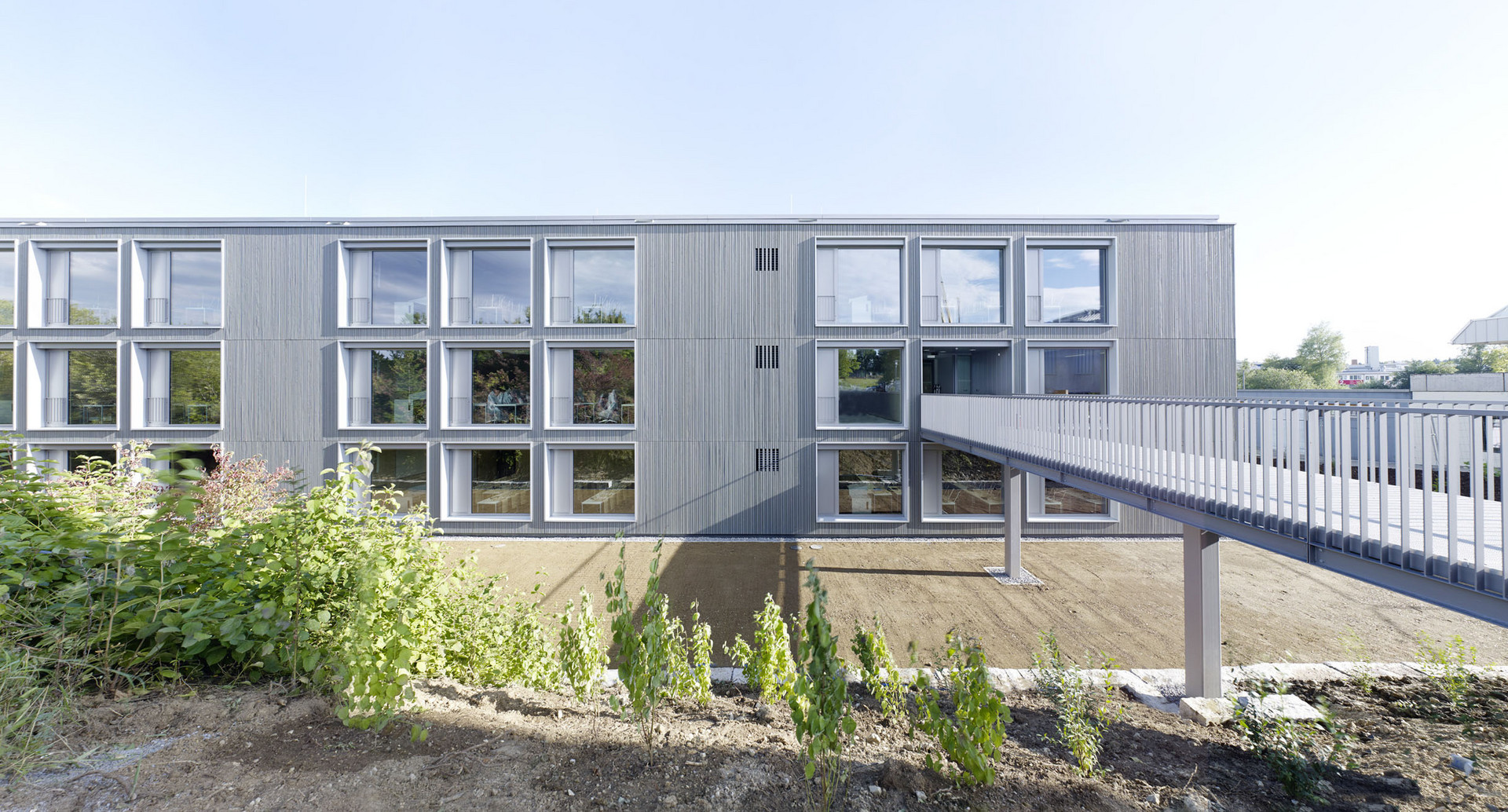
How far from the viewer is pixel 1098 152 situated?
12.9 metres

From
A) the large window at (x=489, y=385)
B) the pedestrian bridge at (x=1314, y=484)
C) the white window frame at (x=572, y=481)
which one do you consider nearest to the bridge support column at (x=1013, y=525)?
the pedestrian bridge at (x=1314, y=484)

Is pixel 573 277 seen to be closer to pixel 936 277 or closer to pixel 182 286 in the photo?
pixel 936 277

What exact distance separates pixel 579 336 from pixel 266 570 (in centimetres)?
912

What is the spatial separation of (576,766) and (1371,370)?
9978 cm

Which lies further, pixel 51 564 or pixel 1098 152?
pixel 1098 152

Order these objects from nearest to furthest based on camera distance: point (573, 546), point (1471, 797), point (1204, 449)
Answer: point (1471, 797), point (1204, 449), point (573, 546)

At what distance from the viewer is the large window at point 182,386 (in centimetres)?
1141

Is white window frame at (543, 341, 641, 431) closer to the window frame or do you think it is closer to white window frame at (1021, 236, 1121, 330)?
white window frame at (1021, 236, 1121, 330)

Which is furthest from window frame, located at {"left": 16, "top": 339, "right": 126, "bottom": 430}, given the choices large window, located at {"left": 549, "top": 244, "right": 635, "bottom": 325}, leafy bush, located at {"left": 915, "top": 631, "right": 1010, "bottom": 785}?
leafy bush, located at {"left": 915, "top": 631, "right": 1010, "bottom": 785}

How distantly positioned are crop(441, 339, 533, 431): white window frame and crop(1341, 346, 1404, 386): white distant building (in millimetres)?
71458

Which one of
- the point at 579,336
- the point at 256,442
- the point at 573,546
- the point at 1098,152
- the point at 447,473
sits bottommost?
the point at 573,546

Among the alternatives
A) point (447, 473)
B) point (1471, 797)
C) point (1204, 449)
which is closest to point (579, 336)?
point (447, 473)

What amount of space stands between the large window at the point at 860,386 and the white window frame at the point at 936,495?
97 centimetres

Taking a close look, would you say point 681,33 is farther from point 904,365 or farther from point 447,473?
point 447,473
